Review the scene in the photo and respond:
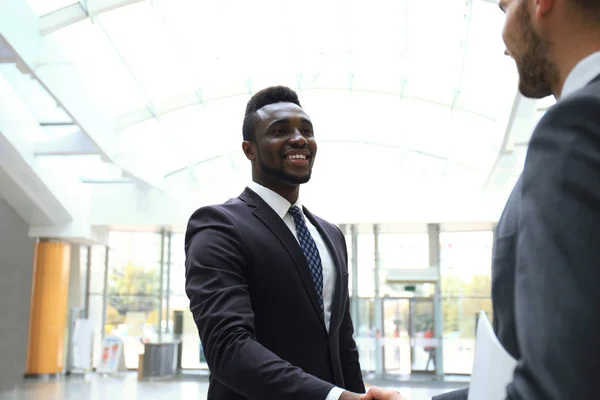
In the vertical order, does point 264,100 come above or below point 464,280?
above

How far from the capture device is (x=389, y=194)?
18375mm

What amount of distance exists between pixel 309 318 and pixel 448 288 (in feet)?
63.4

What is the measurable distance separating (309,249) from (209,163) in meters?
18.2

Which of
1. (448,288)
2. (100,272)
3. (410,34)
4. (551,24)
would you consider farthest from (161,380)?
(551,24)

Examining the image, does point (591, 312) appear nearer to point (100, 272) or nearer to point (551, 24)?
Answer: point (551, 24)

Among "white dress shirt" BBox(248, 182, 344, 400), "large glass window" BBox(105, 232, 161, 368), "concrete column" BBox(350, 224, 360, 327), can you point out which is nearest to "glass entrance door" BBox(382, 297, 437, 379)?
"concrete column" BBox(350, 224, 360, 327)

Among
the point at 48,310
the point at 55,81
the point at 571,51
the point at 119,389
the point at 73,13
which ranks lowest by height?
the point at 119,389

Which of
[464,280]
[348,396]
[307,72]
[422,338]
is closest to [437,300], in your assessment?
[422,338]

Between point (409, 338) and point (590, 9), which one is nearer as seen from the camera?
point (590, 9)

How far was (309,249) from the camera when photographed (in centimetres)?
204

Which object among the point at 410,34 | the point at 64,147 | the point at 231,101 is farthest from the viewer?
the point at 231,101

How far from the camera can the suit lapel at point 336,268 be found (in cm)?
196

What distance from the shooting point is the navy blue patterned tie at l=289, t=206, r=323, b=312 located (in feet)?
6.44

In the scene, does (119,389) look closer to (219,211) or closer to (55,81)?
(55,81)
